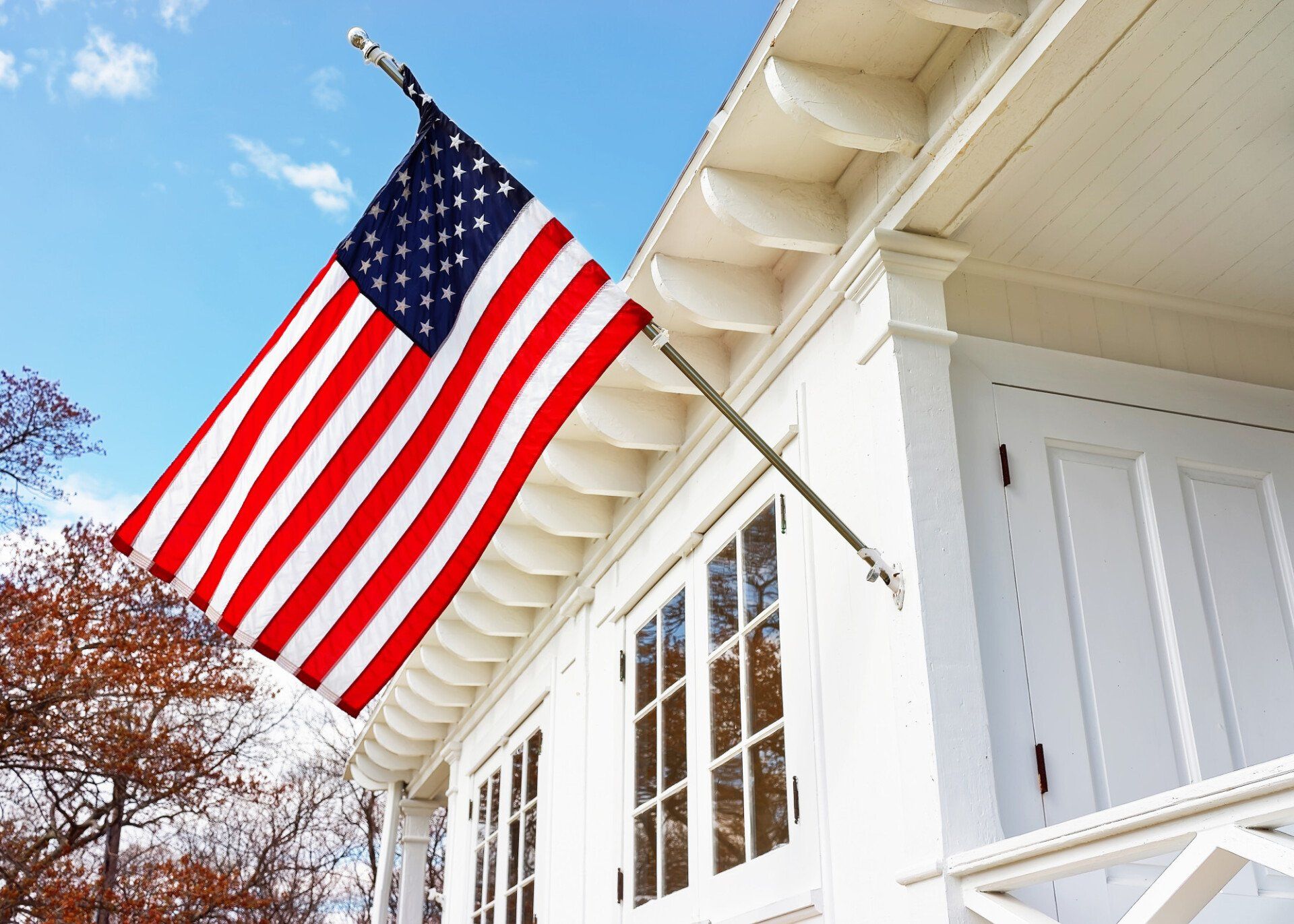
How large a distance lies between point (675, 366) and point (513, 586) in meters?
2.25

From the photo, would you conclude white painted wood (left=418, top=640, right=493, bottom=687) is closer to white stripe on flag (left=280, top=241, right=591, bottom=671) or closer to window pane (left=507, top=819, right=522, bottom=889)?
window pane (left=507, top=819, right=522, bottom=889)

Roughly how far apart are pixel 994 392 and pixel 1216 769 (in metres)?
1.08

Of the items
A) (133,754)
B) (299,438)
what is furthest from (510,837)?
(133,754)

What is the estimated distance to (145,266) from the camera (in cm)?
2880

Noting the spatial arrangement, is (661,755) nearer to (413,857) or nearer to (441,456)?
(441,456)

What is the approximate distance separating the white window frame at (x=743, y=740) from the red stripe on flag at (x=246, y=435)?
4.79 feet

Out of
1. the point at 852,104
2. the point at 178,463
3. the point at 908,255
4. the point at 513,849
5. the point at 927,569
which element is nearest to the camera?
the point at 927,569


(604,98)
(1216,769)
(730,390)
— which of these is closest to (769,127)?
(730,390)

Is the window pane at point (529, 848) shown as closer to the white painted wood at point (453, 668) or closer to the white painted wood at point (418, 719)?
the white painted wood at point (453, 668)

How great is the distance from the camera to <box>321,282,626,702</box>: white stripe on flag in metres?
3.06

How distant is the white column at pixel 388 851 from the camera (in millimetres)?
8500

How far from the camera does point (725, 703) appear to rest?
3.92 m

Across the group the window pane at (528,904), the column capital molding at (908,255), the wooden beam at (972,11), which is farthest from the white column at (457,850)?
the wooden beam at (972,11)

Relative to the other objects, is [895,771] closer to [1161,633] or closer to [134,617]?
[1161,633]
